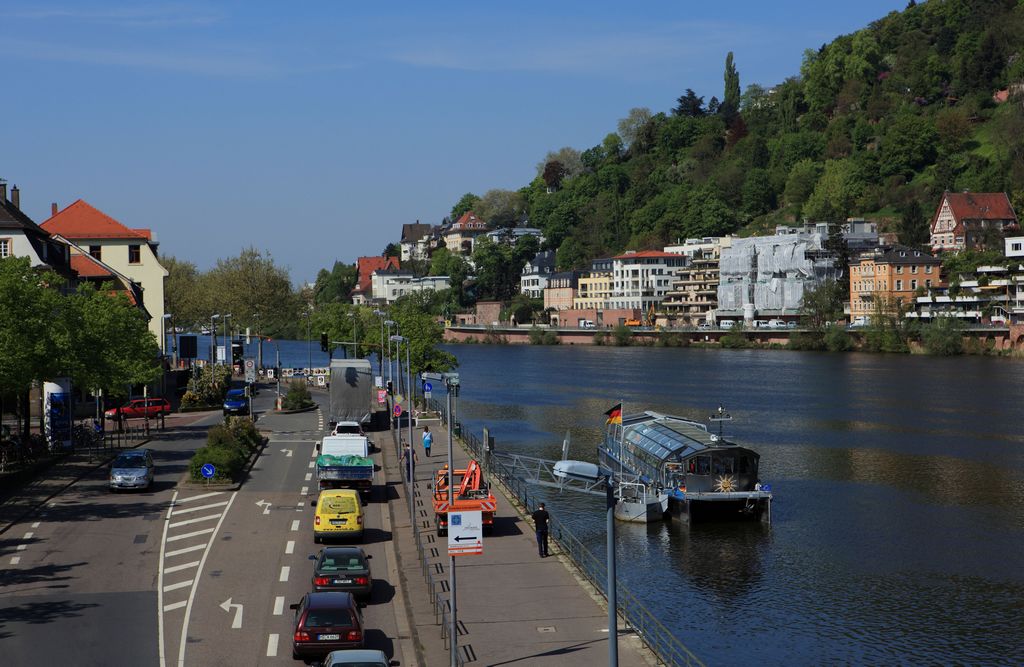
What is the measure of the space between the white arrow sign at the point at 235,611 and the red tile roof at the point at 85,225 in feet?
256

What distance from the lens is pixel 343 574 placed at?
31438mm

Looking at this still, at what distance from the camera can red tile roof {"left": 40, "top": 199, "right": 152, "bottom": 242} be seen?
102 m

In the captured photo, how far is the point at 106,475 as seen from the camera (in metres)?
52.6

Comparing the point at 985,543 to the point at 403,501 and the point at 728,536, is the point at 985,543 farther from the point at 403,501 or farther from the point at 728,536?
the point at 403,501

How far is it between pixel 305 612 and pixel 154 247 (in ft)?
320

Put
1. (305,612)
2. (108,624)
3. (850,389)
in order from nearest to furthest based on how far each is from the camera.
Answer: (305,612) → (108,624) → (850,389)

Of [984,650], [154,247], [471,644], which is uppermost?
[154,247]

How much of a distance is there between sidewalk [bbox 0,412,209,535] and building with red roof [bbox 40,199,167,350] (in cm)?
4288

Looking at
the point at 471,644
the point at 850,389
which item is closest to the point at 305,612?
the point at 471,644

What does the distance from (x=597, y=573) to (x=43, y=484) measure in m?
26.0

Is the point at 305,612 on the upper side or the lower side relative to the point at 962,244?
lower

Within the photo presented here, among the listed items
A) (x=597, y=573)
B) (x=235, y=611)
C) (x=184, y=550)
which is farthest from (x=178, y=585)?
(x=597, y=573)

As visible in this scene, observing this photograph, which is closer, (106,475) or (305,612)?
(305,612)

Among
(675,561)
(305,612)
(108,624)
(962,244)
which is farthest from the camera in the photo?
(962,244)
